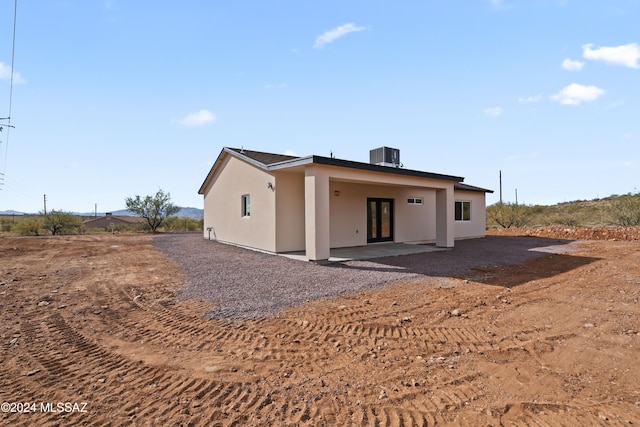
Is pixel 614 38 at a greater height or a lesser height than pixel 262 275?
greater

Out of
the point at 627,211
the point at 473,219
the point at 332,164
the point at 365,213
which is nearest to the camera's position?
the point at 332,164

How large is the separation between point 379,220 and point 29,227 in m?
27.0

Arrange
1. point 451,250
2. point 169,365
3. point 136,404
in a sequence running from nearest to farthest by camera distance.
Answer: point 136,404
point 169,365
point 451,250

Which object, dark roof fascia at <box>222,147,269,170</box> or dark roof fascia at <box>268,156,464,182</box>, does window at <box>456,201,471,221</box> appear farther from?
dark roof fascia at <box>222,147,269,170</box>

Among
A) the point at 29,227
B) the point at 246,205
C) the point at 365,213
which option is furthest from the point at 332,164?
the point at 29,227

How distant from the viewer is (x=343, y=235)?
12438 millimetres

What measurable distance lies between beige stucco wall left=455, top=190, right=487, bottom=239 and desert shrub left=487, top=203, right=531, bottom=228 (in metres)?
7.96

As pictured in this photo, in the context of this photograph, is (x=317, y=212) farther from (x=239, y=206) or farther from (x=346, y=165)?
(x=239, y=206)

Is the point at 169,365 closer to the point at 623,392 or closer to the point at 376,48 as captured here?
the point at 623,392

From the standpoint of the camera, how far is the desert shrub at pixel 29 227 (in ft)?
76.0

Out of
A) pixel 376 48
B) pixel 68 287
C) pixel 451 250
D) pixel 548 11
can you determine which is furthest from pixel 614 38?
pixel 68 287

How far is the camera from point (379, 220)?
13.9 meters

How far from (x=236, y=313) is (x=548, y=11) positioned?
10.4 metres

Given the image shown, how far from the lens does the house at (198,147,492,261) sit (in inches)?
362
